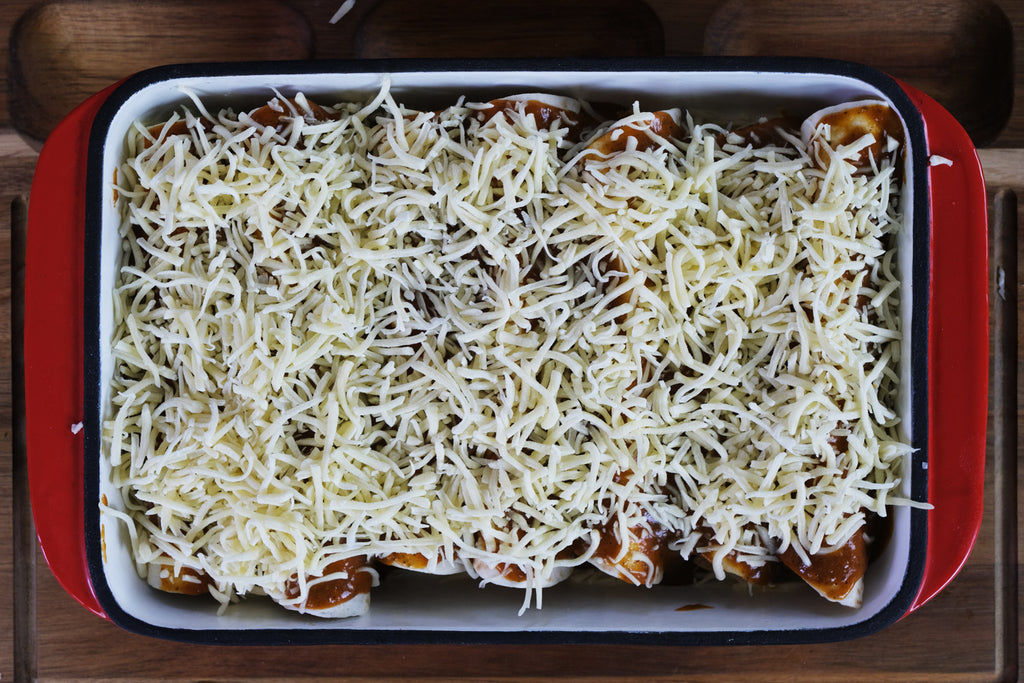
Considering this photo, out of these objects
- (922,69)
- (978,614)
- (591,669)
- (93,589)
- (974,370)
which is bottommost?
(591,669)

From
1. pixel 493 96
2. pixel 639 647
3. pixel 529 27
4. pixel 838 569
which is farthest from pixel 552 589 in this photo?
pixel 529 27

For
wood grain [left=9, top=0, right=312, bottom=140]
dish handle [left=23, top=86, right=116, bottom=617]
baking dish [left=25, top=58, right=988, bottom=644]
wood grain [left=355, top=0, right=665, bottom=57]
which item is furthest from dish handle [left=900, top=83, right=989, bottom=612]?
dish handle [left=23, top=86, right=116, bottom=617]

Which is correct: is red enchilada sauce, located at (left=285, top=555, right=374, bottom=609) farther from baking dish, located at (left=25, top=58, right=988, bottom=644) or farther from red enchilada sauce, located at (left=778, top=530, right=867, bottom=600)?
red enchilada sauce, located at (left=778, top=530, right=867, bottom=600)

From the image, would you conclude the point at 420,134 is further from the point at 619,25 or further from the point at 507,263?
the point at 619,25

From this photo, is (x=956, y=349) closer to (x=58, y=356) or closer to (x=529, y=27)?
(x=529, y=27)

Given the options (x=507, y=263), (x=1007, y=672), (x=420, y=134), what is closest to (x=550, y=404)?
(x=507, y=263)

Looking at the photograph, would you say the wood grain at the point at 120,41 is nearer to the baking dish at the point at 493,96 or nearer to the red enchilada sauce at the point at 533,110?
the baking dish at the point at 493,96
